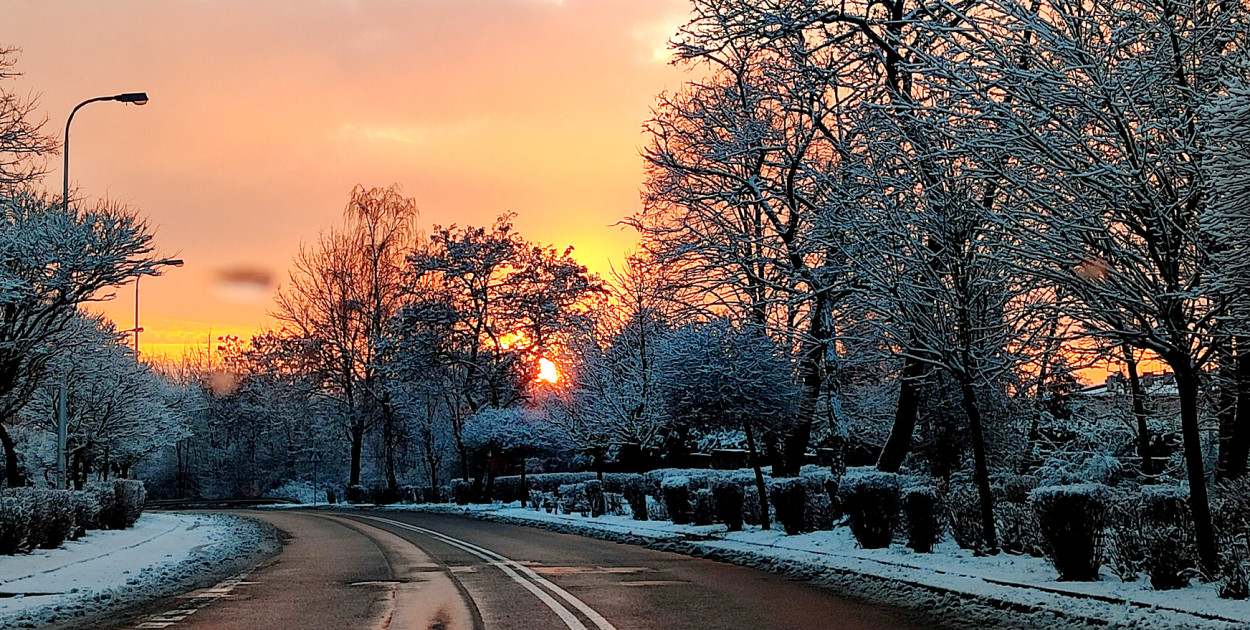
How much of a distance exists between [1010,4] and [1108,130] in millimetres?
1635

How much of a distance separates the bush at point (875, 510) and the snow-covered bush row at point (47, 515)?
13469mm

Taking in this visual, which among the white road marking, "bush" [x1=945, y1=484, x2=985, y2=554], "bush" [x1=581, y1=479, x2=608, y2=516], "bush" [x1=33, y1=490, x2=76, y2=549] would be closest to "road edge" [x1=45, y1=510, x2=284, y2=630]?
the white road marking

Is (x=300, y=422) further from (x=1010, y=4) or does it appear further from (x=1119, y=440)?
(x=1010, y=4)

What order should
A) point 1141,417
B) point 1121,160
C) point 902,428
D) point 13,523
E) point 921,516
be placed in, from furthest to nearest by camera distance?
point 902,428 → point 1141,417 → point 13,523 → point 921,516 → point 1121,160

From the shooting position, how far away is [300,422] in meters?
82.7

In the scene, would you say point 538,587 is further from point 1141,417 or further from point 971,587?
point 1141,417

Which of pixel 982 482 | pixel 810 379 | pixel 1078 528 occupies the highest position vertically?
pixel 810 379

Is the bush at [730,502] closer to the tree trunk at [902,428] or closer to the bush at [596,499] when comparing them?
the tree trunk at [902,428]

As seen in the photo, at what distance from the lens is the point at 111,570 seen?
1587 cm

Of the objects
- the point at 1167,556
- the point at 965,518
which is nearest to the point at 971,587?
the point at 1167,556

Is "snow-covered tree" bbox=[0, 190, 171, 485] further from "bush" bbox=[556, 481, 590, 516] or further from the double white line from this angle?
"bush" bbox=[556, 481, 590, 516]

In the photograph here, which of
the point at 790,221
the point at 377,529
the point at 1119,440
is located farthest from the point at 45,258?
the point at 1119,440

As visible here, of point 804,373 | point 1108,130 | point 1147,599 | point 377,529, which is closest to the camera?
point 1147,599

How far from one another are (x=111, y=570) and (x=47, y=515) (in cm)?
384
